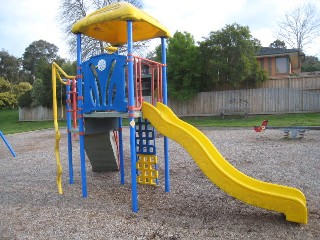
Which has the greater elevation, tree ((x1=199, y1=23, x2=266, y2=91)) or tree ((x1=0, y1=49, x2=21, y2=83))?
tree ((x1=0, y1=49, x2=21, y2=83))

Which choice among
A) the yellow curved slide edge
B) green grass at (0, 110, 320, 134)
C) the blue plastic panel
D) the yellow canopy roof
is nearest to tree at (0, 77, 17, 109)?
green grass at (0, 110, 320, 134)

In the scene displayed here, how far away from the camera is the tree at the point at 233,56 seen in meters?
21.1

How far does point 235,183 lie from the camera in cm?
404

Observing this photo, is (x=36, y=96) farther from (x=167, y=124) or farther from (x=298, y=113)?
(x=167, y=124)

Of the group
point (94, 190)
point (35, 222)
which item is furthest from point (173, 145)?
point (35, 222)

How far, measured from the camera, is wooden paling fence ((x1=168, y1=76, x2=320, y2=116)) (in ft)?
65.8

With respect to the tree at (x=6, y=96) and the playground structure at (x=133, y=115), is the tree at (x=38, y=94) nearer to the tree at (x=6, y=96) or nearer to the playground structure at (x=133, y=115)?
the tree at (x=6, y=96)

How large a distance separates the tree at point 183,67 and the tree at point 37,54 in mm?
40691

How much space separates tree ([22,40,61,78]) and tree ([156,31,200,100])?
40.7 metres

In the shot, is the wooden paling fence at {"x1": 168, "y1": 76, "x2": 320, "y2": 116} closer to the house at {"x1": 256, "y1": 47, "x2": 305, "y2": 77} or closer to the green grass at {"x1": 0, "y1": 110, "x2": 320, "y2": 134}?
the green grass at {"x1": 0, "y1": 110, "x2": 320, "y2": 134}

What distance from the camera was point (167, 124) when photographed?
468 centimetres

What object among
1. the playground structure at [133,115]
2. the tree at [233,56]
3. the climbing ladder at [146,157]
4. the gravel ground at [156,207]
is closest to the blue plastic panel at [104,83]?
the playground structure at [133,115]

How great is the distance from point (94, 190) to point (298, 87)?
17.9m

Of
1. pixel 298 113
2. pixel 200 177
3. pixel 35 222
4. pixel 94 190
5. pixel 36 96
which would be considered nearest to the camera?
pixel 35 222
